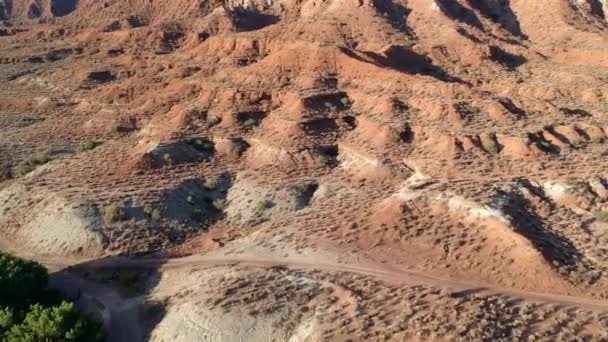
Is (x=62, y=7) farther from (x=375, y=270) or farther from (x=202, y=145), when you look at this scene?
(x=375, y=270)

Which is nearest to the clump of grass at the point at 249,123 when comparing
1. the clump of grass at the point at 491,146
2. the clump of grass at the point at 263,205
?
the clump of grass at the point at 263,205

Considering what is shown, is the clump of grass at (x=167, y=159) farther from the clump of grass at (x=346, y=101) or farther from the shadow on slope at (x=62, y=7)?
the shadow on slope at (x=62, y=7)

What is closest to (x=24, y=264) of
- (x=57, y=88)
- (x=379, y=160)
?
(x=379, y=160)

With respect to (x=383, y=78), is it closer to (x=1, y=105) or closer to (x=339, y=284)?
(x=339, y=284)

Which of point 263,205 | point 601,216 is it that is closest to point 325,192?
point 263,205

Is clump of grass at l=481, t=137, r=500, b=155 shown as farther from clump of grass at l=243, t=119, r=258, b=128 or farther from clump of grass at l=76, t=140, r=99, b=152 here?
clump of grass at l=76, t=140, r=99, b=152
